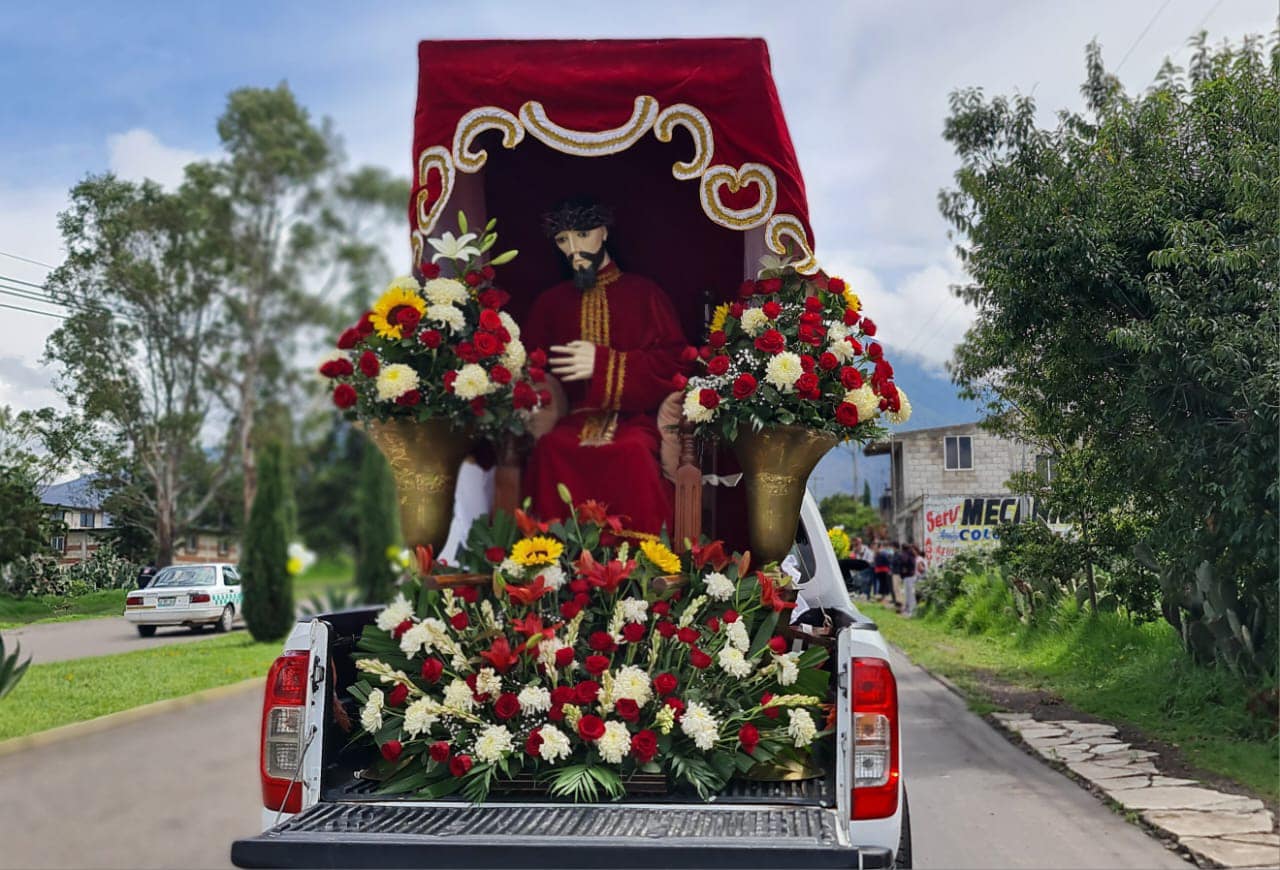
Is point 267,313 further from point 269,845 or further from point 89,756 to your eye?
point 269,845

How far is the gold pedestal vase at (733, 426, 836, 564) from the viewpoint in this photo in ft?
13.7

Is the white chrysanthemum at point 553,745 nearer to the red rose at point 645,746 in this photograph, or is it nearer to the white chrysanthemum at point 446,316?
the red rose at point 645,746

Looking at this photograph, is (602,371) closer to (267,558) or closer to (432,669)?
(432,669)

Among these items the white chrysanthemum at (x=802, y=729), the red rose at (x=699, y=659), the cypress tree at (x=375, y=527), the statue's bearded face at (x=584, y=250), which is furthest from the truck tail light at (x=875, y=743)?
the statue's bearded face at (x=584, y=250)

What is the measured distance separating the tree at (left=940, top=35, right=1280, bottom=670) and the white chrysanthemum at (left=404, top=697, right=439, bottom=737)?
4.79 m

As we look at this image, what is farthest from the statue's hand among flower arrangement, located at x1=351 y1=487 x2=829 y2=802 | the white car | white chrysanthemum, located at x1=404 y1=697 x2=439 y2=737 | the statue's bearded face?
the white car

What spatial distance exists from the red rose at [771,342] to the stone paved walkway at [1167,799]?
314 cm

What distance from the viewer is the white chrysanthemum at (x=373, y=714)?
3.32 meters

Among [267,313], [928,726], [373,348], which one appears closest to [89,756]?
[373,348]

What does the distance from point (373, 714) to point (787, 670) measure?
4.34 feet

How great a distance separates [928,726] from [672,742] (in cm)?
584

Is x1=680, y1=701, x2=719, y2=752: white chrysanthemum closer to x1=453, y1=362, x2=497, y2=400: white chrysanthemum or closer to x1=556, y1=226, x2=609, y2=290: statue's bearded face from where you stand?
x1=453, y1=362, x2=497, y2=400: white chrysanthemum

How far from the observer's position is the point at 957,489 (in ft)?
29.1

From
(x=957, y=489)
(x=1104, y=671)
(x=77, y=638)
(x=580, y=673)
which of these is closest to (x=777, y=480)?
(x=580, y=673)
